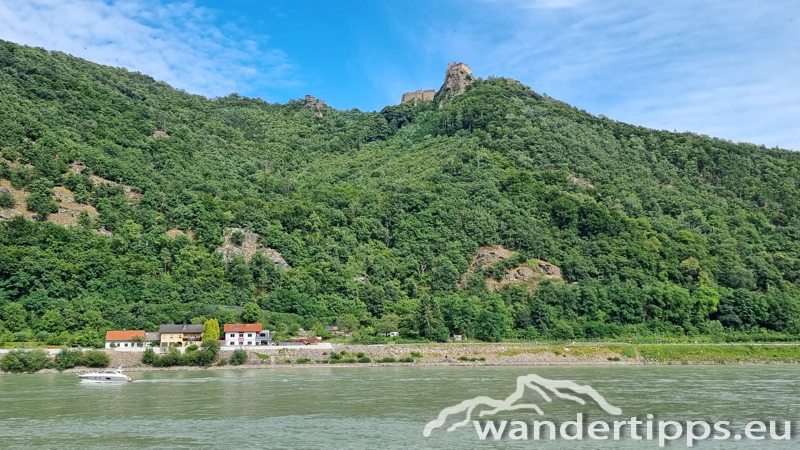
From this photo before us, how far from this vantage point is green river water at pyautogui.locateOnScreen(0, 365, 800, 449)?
96.3 feet

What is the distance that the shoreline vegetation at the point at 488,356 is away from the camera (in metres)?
65.2

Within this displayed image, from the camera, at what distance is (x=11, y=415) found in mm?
35438

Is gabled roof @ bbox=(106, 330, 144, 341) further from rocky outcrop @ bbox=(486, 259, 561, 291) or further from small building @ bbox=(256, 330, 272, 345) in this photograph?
rocky outcrop @ bbox=(486, 259, 561, 291)

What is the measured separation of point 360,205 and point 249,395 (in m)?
77.8

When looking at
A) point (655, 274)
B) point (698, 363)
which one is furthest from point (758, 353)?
point (655, 274)

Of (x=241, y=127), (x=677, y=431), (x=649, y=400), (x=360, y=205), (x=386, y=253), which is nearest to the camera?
(x=677, y=431)

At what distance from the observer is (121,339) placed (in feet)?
223

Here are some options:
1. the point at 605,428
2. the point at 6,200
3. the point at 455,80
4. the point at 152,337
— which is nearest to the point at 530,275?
the point at 152,337

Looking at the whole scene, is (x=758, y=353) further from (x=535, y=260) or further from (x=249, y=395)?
(x=249, y=395)

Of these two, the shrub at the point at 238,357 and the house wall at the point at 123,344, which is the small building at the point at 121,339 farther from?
the shrub at the point at 238,357

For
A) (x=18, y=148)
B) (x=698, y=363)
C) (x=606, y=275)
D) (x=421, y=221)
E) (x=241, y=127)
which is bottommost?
(x=698, y=363)

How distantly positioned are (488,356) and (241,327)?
32025 millimetres

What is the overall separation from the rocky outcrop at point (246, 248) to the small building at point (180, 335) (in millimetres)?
22607

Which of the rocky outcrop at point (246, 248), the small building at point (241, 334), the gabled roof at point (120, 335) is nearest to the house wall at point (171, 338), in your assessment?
the gabled roof at point (120, 335)
